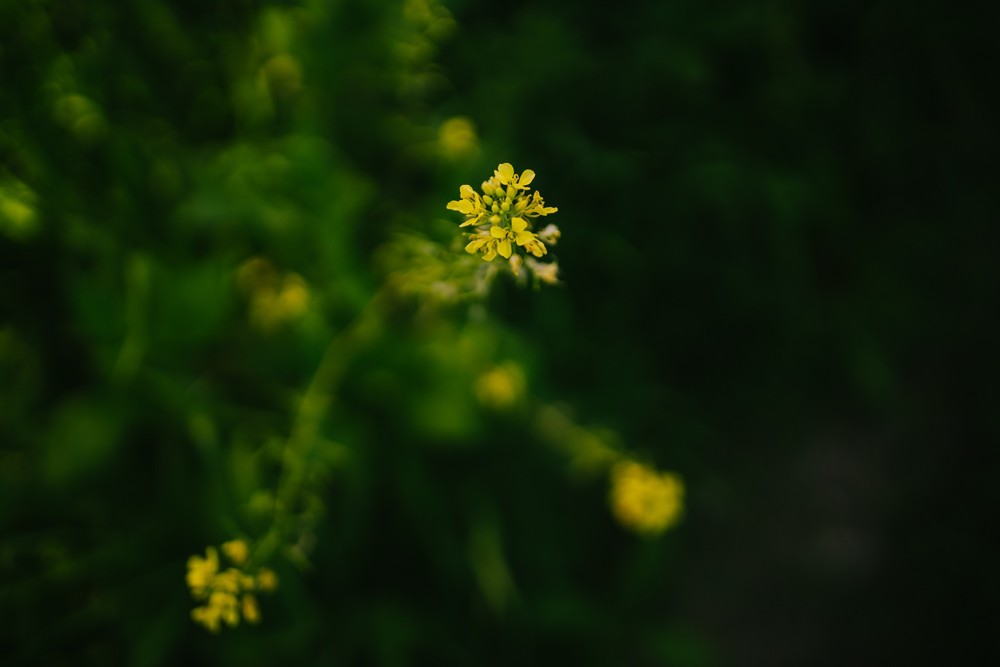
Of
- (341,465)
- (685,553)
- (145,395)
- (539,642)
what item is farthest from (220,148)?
(685,553)

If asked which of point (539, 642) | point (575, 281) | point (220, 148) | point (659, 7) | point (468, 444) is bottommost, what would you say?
point (539, 642)

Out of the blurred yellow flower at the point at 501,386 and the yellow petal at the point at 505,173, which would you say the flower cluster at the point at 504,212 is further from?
the blurred yellow flower at the point at 501,386

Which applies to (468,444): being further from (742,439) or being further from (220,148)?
(742,439)

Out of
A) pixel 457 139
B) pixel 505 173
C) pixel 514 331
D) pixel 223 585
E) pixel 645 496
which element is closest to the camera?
pixel 505 173

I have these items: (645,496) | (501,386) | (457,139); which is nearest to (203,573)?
(501,386)

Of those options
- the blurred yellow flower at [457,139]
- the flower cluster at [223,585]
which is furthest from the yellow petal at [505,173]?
the blurred yellow flower at [457,139]

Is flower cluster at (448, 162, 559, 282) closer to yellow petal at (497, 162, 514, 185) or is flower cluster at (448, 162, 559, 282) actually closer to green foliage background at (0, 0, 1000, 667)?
yellow petal at (497, 162, 514, 185)

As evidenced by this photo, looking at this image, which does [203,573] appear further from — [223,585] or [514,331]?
[514,331]
